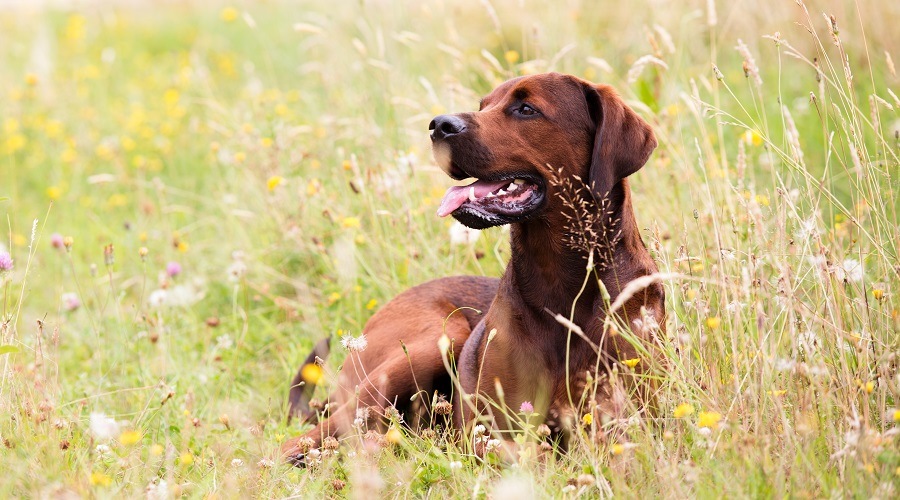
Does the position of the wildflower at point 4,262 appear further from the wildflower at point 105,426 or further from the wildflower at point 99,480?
the wildflower at point 99,480

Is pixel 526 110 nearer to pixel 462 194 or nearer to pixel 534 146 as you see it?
pixel 534 146

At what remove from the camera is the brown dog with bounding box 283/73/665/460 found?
3211 mm

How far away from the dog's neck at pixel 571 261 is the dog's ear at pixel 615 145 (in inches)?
2.7

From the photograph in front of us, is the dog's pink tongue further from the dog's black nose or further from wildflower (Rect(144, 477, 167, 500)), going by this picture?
wildflower (Rect(144, 477, 167, 500))

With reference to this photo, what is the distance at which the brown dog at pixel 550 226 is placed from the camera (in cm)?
321

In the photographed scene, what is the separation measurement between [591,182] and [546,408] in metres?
0.76

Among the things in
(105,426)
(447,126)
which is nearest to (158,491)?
(105,426)

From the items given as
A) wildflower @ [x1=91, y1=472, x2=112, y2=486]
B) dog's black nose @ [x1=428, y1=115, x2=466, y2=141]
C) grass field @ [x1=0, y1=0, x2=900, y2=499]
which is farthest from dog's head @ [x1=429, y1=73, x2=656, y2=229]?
wildflower @ [x1=91, y1=472, x2=112, y2=486]

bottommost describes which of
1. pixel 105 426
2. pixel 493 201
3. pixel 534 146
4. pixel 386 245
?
pixel 386 245

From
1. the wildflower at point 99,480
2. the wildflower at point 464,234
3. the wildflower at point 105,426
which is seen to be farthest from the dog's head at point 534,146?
the wildflower at point 99,480

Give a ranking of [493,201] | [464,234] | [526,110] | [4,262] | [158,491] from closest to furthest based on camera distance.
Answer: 1. [158,491]
2. [4,262]
3. [493,201]
4. [526,110]
5. [464,234]

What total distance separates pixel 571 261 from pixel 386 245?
4.94ft

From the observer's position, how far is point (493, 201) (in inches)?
129

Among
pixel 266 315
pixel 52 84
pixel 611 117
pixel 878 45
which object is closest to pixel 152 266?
pixel 266 315
